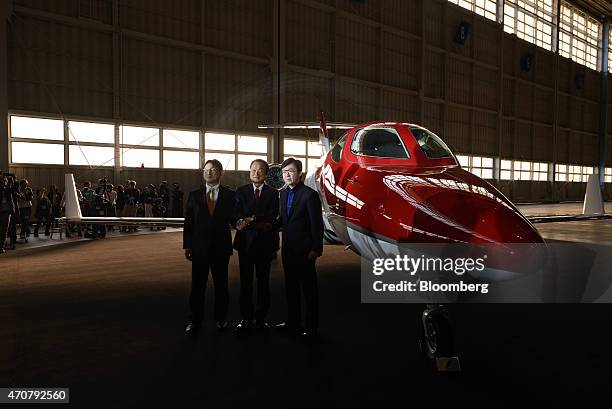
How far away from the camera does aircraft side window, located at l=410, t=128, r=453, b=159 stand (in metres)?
6.65

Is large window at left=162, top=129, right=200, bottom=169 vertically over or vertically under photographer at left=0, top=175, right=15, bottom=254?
over

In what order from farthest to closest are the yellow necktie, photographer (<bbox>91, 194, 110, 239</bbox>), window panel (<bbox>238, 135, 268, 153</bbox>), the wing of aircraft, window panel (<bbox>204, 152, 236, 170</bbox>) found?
window panel (<bbox>238, 135, 268, 153</bbox>) < window panel (<bbox>204, 152, 236, 170</bbox>) < photographer (<bbox>91, 194, 110, 239</bbox>) < the wing of aircraft < the yellow necktie

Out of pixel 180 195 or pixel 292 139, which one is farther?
pixel 292 139

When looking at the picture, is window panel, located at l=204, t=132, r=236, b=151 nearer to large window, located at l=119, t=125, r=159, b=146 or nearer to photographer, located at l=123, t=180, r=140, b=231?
→ large window, located at l=119, t=125, r=159, b=146

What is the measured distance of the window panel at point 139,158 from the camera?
20859 millimetres

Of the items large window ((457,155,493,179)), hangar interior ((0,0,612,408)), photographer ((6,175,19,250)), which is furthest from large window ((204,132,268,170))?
large window ((457,155,493,179))

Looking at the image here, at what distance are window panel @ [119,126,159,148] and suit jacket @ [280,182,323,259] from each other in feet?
56.3

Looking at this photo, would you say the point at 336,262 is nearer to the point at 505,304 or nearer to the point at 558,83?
the point at 505,304

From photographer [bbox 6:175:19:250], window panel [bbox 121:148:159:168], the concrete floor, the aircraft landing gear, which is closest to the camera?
the concrete floor

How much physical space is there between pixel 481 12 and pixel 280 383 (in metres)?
40.6

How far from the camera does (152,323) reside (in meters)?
6.28

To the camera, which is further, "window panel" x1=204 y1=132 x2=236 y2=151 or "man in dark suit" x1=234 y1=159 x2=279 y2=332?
"window panel" x1=204 y1=132 x2=236 y2=151

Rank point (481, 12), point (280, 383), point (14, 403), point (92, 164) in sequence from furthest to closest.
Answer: point (481, 12), point (92, 164), point (280, 383), point (14, 403)

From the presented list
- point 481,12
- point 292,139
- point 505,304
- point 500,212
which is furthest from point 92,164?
point 481,12
